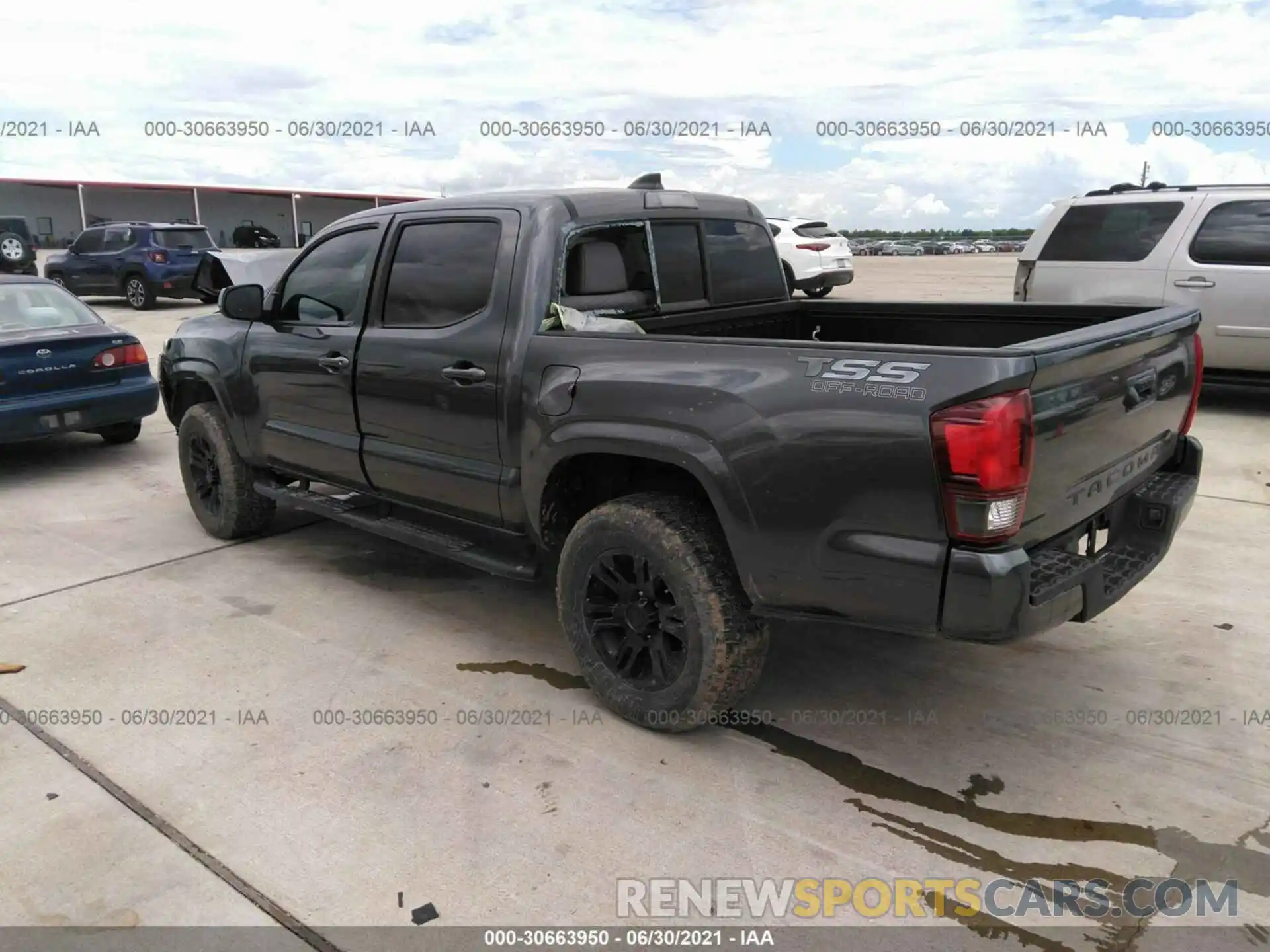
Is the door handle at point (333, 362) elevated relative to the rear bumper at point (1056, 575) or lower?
elevated

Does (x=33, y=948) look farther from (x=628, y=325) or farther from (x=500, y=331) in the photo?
(x=628, y=325)

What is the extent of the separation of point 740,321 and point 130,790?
121 inches

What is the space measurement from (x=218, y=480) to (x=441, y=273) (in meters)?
2.39

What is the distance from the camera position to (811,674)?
3982mm

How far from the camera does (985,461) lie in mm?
2574

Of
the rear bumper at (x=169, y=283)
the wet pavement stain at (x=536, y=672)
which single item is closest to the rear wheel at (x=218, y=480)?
the wet pavement stain at (x=536, y=672)

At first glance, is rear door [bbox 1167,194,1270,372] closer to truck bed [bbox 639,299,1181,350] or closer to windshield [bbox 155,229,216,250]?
truck bed [bbox 639,299,1181,350]

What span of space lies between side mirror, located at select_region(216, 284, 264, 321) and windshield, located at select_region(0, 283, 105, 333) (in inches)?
130

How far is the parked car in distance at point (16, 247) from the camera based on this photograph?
23734 mm

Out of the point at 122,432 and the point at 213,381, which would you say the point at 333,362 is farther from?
the point at 122,432

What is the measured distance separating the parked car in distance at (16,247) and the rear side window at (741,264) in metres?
24.1

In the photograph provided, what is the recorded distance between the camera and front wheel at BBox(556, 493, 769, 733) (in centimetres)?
324

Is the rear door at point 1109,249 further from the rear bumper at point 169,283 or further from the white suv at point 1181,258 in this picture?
the rear bumper at point 169,283

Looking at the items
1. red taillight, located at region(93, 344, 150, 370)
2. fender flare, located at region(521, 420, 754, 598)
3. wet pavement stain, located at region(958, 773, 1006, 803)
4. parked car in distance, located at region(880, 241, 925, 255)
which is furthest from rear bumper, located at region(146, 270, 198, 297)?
parked car in distance, located at region(880, 241, 925, 255)
